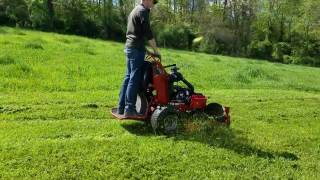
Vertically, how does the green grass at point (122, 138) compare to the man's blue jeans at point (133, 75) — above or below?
below

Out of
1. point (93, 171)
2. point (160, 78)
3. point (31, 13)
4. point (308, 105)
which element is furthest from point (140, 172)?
point (31, 13)

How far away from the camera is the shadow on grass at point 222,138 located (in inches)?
377

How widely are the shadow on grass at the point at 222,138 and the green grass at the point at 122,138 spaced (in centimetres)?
2

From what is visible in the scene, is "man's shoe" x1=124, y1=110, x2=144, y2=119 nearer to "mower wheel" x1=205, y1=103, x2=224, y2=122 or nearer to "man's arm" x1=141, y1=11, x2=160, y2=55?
"man's arm" x1=141, y1=11, x2=160, y2=55

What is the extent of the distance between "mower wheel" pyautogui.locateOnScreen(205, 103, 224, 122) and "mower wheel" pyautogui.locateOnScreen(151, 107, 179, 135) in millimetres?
1146

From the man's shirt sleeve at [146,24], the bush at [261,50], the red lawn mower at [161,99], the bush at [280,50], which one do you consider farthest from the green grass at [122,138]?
the bush at [261,50]

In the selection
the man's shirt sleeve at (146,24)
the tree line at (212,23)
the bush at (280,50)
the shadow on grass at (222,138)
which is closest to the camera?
the shadow on grass at (222,138)

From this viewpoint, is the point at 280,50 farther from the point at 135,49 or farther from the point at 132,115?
the point at 132,115

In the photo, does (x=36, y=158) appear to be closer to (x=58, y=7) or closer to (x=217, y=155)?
(x=217, y=155)

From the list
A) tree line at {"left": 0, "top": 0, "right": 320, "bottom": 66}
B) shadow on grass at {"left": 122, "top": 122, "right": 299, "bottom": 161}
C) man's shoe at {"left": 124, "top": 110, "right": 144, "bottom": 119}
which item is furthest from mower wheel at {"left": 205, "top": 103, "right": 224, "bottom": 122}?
tree line at {"left": 0, "top": 0, "right": 320, "bottom": 66}

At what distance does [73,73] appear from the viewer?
58.3 feet

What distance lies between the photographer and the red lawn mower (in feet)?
32.5

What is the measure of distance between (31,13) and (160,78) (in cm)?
5002

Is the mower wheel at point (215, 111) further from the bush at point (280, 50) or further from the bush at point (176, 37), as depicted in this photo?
the bush at point (280, 50)
